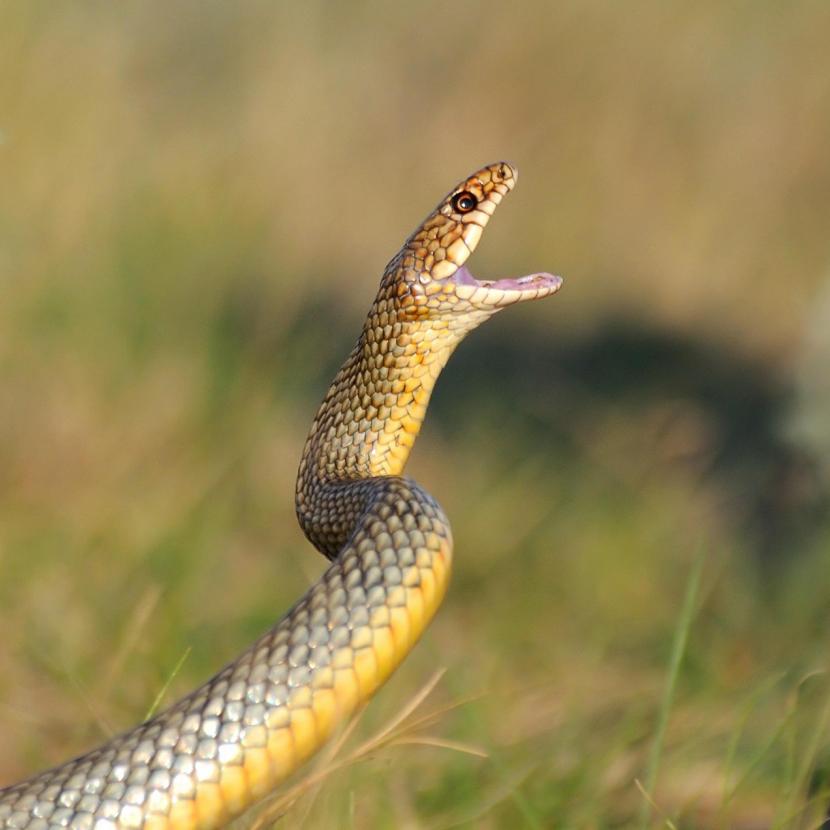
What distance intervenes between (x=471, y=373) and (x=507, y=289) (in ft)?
18.4

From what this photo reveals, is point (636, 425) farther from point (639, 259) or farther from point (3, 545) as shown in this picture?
point (3, 545)

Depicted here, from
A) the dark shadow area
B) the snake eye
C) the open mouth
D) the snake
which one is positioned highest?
the snake eye

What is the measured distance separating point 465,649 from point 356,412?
261 cm

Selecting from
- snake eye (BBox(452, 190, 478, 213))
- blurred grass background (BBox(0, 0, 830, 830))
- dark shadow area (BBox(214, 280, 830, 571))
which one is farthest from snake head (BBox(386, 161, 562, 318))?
dark shadow area (BBox(214, 280, 830, 571))

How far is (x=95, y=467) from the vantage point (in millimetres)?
6844

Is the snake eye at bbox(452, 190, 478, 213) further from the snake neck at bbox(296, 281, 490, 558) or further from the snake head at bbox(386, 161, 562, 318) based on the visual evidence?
the snake neck at bbox(296, 281, 490, 558)

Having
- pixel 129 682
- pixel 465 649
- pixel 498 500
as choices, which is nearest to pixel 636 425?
pixel 498 500

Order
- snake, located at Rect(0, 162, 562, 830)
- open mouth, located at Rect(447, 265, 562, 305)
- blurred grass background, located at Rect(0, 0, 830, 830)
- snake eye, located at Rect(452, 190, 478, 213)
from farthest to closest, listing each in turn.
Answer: blurred grass background, located at Rect(0, 0, 830, 830) < snake eye, located at Rect(452, 190, 478, 213) < open mouth, located at Rect(447, 265, 562, 305) < snake, located at Rect(0, 162, 562, 830)

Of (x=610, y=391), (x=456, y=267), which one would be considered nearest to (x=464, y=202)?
(x=456, y=267)

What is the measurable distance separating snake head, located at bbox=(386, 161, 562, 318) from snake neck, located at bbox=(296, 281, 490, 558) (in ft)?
0.13

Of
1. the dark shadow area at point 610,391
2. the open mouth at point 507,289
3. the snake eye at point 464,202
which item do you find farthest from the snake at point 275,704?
the dark shadow area at point 610,391

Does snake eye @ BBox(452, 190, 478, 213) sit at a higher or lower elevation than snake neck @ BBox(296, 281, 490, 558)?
higher

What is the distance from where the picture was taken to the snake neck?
372 centimetres

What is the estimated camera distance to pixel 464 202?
4000mm
